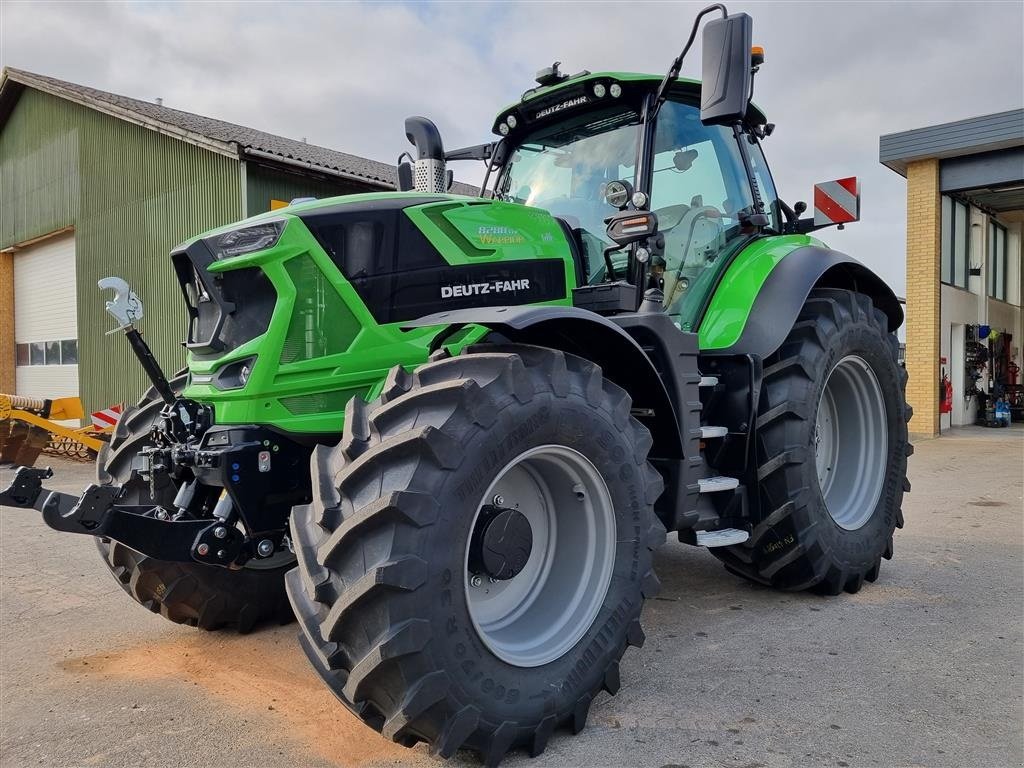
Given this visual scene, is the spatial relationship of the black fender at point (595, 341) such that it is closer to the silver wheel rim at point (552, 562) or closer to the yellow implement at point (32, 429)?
the silver wheel rim at point (552, 562)

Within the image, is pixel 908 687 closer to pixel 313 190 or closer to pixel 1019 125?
pixel 313 190

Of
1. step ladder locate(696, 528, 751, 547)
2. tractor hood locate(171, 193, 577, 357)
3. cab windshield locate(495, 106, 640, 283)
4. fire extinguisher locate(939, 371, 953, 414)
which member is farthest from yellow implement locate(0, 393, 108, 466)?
fire extinguisher locate(939, 371, 953, 414)

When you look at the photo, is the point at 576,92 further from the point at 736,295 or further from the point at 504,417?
the point at 504,417

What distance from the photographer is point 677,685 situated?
3.22 m

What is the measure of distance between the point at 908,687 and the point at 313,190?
11030 mm

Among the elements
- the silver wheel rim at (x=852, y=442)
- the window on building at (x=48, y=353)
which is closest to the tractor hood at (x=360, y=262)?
the silver wheel rim at (x=852, y=442)

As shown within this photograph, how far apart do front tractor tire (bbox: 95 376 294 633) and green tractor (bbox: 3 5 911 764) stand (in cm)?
1

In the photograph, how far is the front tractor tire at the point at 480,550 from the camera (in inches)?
91.1

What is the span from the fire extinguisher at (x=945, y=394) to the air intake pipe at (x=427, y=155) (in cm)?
1218

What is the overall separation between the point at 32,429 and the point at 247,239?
901 cm

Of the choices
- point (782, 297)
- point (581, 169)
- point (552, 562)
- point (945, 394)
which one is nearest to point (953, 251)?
point (945, 394)

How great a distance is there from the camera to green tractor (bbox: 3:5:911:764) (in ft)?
7.87

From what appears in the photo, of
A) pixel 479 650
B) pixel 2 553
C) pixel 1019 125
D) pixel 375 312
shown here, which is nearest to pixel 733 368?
pixel 375 312

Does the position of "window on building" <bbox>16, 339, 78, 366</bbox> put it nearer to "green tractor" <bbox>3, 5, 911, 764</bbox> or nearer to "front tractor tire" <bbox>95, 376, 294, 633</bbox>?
"front tractor tire" <bbox>95, 376, 294, 633</bbox>
